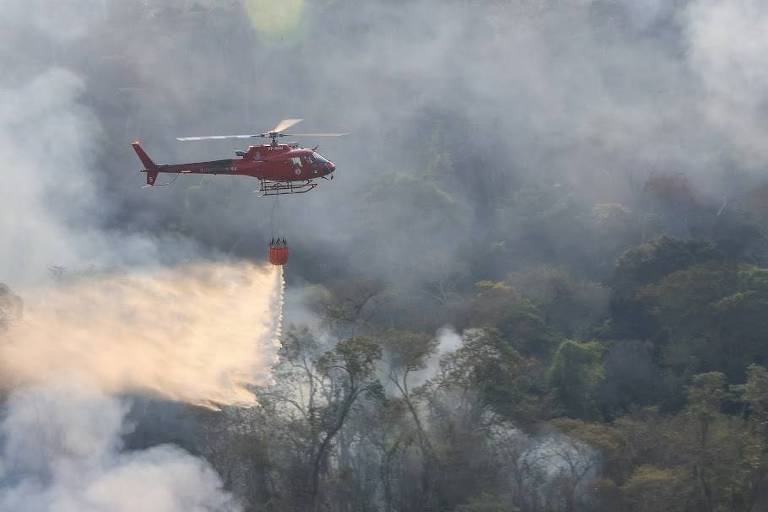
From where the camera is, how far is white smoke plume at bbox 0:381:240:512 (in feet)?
200

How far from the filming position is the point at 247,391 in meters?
60.0

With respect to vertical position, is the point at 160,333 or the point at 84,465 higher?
the point at 160,333

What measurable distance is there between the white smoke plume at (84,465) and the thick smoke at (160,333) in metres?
1.95

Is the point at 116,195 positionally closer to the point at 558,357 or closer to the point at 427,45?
the point at 427,45

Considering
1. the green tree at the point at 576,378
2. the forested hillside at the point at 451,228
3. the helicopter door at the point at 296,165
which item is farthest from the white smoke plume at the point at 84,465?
the green tree at the point at 576,378

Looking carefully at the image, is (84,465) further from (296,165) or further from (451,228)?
(451,228)

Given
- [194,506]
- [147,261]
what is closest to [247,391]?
[194,506]

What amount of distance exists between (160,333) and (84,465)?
27.2ft

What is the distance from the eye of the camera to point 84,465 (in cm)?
6494

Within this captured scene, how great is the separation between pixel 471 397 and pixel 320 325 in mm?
11548

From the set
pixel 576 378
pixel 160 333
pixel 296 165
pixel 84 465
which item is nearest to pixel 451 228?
pixel 576 378

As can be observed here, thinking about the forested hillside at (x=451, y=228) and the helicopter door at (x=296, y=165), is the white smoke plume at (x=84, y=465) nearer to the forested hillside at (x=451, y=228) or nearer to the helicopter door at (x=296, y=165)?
the forested hillside at (x=451, y=228)

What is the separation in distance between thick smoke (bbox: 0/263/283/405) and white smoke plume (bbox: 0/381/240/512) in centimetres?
195

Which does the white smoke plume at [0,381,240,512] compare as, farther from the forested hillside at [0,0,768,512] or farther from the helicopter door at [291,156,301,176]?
the helicopter door at [291,156,301,176]
